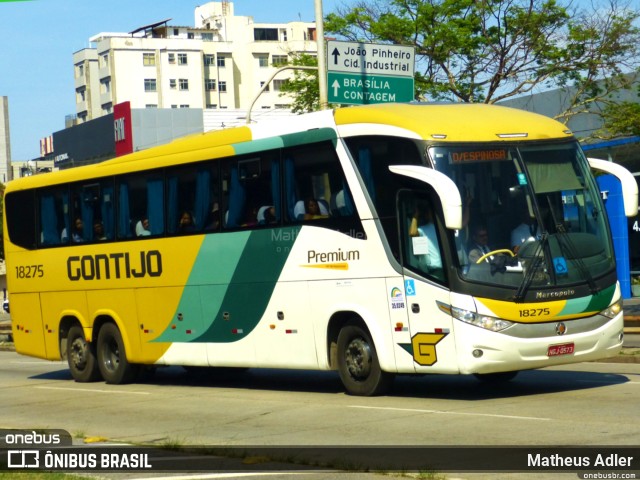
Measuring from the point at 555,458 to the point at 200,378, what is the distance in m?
12.5

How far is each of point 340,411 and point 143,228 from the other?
681 centimetres

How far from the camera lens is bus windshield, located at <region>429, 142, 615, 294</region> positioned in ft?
44.5

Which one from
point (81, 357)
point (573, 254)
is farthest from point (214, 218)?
point (573, 254)

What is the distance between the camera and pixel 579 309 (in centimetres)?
1381

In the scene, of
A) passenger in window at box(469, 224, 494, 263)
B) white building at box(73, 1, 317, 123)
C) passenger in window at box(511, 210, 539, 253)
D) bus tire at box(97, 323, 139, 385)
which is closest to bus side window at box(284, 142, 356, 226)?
passenger in window at box(469, 224, 494, 263)

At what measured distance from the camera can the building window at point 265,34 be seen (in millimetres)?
133875

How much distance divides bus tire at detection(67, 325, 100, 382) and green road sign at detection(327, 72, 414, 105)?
6337mm

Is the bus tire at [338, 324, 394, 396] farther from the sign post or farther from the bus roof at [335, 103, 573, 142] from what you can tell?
the sign post

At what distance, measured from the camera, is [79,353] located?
69.2ft

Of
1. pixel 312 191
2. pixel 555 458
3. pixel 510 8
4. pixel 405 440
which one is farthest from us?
pixel 510 8

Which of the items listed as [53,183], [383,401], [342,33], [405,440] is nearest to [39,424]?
[383,401]

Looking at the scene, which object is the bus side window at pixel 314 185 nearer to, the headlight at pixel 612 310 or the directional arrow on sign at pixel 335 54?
the headlight at pixel 612 310

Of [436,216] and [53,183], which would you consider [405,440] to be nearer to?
[436,216]

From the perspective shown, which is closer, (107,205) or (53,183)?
(107,205)
